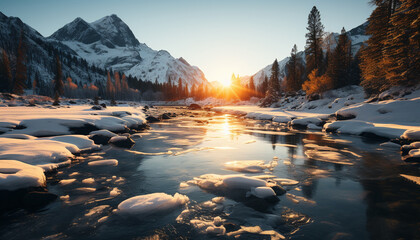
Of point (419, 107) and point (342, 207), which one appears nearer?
point (342, 207)

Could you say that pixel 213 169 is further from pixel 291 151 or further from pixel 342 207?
pixel 291 151

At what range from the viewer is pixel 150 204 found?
4684mm

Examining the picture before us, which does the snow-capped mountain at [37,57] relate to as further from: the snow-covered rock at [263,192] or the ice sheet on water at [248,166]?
the snow-covered rock at [263,192]

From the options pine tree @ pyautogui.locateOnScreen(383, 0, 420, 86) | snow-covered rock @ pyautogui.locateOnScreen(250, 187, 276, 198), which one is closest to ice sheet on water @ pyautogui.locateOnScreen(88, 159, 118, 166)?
snow-covered rock @ pyautogui.locateOnScreen(250, 187, 276, 198)

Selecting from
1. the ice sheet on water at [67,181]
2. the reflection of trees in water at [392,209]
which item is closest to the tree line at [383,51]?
the reflection of trees in water at [392,209]

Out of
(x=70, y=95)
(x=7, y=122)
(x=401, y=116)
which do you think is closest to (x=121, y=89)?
(x=70, y=95)

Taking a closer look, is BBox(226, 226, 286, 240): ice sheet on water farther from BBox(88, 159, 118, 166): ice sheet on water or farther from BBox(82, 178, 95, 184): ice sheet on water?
BBox(88, 159, 118, 166): ice sheet on water

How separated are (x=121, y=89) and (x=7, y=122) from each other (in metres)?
117

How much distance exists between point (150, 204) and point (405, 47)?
29175 millimetres

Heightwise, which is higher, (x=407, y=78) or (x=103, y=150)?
(x=407, y=78)

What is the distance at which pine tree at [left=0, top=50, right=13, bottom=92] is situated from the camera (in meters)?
59.5

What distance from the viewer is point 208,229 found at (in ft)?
13.1

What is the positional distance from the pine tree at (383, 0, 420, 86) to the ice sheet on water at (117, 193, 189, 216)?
87.6ft

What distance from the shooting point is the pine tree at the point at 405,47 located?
20.0m
